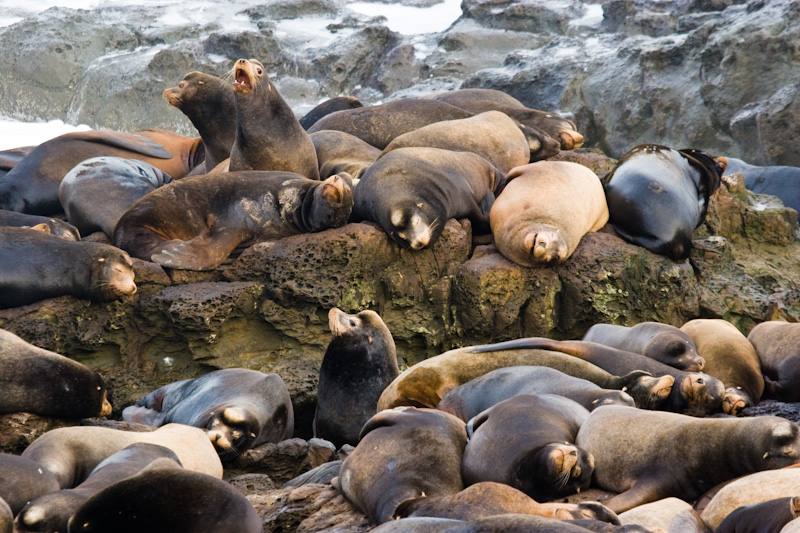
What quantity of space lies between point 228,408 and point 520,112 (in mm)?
5682

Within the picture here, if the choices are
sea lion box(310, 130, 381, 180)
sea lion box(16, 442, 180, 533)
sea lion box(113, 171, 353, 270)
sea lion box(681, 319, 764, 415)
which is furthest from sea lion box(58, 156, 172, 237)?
sea lion box(681, 319, 764, 415)

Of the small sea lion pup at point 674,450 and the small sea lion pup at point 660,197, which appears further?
the small sea lion pup at point 660,197

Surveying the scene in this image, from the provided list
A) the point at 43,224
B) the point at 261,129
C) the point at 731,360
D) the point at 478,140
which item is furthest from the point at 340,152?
the point at 731,360

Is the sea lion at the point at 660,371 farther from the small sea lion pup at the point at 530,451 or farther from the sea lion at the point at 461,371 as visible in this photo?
the small sea lion pup at the point at 530,451

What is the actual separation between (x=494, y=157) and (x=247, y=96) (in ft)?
7.62

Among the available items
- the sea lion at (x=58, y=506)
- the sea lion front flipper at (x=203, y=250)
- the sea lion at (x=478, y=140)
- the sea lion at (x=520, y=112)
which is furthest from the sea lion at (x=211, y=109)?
the sea lion at (x=58, y=506)

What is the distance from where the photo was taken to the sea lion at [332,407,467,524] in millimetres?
3078

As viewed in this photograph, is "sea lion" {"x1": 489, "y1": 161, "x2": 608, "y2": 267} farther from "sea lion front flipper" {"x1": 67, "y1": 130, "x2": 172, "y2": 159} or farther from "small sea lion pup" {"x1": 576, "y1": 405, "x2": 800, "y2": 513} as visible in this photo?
"sea lion front flipper" {"x1": 67, "y1": 130, "x2": 172, "y2": 159}

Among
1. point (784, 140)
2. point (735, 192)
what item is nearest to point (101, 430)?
point (735, 192)

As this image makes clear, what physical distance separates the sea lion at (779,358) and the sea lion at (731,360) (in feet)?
0.16

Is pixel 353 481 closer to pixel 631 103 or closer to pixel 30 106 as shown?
pixel 631 103

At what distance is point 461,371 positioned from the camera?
4.66m

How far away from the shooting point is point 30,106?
20.1 metres

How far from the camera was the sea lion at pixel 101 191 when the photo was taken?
738 centimetres
